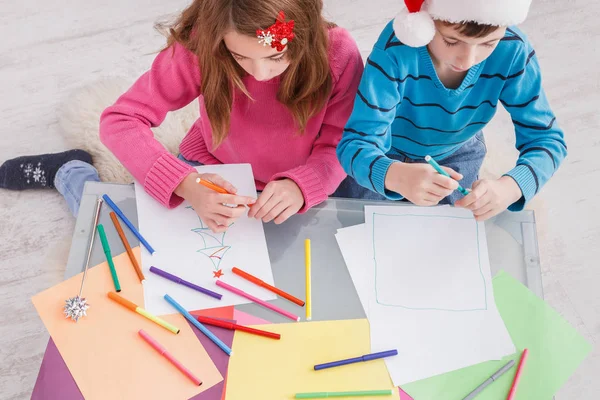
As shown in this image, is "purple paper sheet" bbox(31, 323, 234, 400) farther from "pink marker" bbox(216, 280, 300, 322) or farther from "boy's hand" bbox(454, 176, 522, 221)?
"boy's hand" bbox(454, 176, 522, 221)

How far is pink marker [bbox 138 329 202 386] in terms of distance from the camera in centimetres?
75

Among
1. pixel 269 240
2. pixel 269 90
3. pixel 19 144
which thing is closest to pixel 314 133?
pixel 269 90

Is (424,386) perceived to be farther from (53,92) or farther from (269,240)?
(53,92)

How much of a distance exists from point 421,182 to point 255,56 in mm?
284

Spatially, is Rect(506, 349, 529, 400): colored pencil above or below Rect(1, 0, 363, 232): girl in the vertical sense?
below

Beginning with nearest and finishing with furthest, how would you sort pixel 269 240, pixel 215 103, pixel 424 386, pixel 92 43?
pixel 424 386 → pixel 269 240 → pixel 215 103 → pixel 92 43

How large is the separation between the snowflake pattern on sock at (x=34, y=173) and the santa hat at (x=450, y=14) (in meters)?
1.01

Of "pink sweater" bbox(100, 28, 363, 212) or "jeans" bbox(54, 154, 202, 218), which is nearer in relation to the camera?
"pink sweater" bbox(100, 28, 363, 212)

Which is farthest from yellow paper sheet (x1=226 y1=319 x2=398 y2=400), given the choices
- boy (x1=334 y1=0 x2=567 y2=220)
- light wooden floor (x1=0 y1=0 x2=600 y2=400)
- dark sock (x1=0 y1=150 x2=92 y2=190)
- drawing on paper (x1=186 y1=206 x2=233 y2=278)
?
dark sock (x1=0 y1=150 x2=92 y2=190)

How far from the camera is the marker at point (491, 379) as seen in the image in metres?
0.76

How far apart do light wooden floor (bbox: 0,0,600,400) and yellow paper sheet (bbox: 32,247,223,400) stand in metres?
0.56

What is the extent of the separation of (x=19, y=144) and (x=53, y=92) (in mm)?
180

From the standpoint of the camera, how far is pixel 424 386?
760 millimetres

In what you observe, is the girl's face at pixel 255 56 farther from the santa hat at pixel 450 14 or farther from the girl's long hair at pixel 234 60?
the santa hat at pixel 450 14
